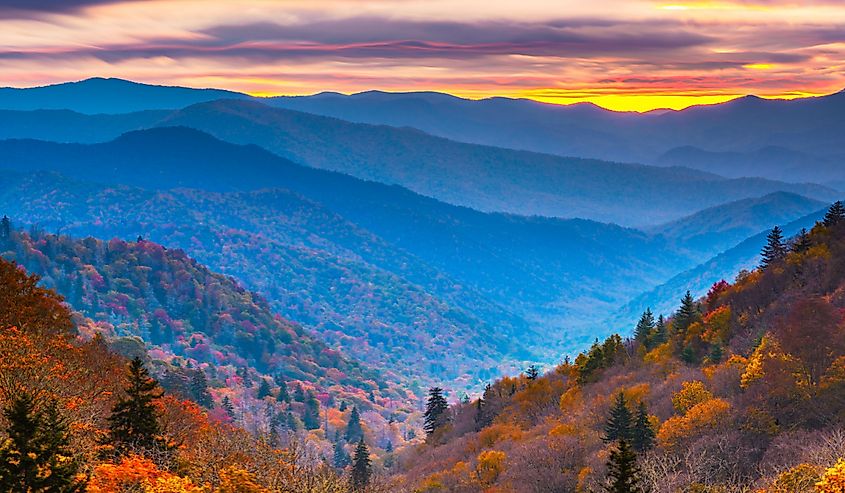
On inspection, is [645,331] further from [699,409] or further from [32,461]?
[32,461]

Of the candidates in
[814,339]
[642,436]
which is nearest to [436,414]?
[642,436]

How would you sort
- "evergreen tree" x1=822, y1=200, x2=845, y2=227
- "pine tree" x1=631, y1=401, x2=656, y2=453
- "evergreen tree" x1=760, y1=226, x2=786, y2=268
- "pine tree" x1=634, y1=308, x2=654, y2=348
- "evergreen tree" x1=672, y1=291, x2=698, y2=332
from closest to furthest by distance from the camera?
"pine tree" x1=631, y1=401, x2=656, y2=453
"evergreen tree" x1=822, y1=200, x2=845, y2=227
"evergreen tree" x1=672, y1=291, x2=698, y2=332
"evergreen tree" x1=760, y1=226, x2=786, y2=268
"pine tree" x1=634, y1=308, x2=654, y2=348

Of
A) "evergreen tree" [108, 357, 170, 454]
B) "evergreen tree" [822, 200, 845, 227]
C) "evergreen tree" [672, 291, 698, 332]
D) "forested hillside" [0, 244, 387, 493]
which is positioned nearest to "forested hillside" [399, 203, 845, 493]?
"evergreen tree" [672, 291, 698, 332]

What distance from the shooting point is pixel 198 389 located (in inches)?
6329

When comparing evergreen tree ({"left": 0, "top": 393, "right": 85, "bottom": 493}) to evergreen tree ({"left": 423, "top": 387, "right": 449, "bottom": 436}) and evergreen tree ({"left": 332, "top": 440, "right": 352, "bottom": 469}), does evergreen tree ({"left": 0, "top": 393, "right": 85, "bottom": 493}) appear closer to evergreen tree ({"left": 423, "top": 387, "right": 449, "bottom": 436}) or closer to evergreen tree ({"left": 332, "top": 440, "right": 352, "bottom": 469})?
evergreen tree ({"left": 423, "top": 387, "right": 449, "bottom": 436})

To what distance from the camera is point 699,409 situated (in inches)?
2692

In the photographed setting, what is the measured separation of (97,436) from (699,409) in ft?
143

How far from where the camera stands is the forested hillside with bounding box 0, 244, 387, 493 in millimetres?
31047

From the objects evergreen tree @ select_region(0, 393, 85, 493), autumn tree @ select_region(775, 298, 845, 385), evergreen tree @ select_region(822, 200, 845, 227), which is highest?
evergreen tree @ select_region(822, 200, 845, 227)

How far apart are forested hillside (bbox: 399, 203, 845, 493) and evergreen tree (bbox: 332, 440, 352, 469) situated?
47.0 m

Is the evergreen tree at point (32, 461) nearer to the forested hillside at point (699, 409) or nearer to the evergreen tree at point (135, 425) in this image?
the evergreen tree at point (135, 425)

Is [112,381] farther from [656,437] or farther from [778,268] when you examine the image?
[778,268]

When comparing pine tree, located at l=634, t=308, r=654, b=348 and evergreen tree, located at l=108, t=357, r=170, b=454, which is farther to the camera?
pine tree, located at l=634, t=308, r=654, b=348

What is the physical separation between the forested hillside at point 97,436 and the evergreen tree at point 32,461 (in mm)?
33
